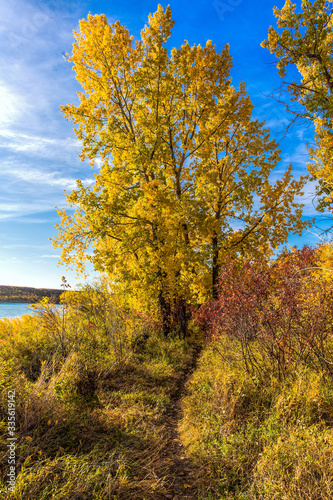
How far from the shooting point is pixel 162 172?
34.2ft

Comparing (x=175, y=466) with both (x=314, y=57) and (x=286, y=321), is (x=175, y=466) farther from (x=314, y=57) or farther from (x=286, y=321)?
(x=314, y=57)

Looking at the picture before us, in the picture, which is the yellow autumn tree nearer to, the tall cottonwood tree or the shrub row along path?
the tall cottonwood tree

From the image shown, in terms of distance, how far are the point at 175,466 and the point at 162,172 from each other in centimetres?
924

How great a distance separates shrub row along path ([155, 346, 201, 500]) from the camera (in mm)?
3127

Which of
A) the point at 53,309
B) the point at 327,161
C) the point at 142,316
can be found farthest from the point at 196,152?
the point at 53,309

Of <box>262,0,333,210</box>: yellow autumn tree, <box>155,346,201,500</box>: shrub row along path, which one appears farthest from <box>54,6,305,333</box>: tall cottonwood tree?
<box>155,346,201,500</box>: shrub row along path

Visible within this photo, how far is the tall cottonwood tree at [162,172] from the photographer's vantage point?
8.90 meters

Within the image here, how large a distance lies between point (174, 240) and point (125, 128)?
4.92 meters

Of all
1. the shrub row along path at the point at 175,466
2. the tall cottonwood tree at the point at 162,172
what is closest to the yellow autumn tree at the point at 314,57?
the tall cottonwood tree at the point at 162,172

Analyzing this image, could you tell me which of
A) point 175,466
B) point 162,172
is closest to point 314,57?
point 162,172

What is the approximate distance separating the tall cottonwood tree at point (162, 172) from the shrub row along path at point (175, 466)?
5.30 m

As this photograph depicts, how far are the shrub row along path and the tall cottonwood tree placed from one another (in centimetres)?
530

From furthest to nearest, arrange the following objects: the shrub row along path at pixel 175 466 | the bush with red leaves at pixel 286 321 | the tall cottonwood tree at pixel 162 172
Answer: the tall cottonwood tree at pixel 162 172 < the bush with red leaves at pixel 286 321 < the shrub row along path at pixel 175 466

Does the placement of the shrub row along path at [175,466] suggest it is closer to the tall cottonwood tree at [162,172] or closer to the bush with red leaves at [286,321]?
the bush with red leaves at [286,321]
